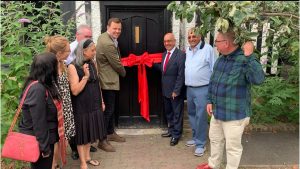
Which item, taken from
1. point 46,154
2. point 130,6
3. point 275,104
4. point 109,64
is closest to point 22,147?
point 46,154

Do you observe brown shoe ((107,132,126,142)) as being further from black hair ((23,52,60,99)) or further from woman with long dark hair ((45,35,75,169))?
black hair ((23,52,60,99))

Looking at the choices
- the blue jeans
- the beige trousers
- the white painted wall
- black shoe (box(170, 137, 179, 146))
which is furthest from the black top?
the white painted wall

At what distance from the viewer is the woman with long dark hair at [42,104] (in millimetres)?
2951

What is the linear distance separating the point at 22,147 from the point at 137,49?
117 inches

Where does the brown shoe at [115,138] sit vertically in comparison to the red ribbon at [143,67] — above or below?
below

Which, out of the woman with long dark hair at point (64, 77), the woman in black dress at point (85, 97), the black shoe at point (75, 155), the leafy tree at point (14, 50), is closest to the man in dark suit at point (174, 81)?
the woman in black dress at point (85, 97)

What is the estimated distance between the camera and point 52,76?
3086 millimetres

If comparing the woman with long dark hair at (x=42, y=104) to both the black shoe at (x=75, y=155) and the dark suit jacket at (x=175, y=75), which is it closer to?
the black shoe at (x=75, y=155)

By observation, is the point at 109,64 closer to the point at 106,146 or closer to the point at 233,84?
the point at 106,146

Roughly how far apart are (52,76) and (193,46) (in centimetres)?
215

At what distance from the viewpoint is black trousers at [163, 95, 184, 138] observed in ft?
16.3

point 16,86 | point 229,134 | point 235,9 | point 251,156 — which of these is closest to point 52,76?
point 16,86

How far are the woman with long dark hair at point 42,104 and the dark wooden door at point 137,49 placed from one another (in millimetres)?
2540

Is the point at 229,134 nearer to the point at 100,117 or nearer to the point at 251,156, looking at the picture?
the point at 251,156
